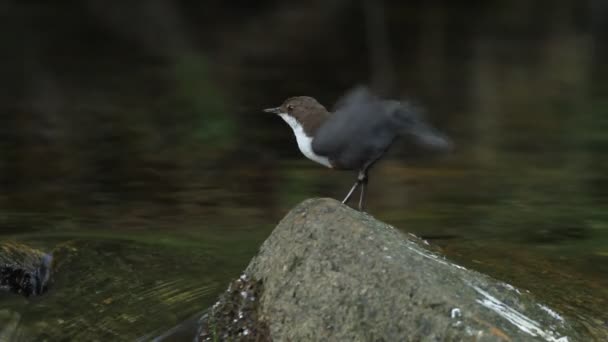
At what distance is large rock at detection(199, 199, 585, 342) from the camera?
10.6ft

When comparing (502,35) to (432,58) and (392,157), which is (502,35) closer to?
(432,58)

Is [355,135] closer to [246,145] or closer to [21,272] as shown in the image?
[21,272]

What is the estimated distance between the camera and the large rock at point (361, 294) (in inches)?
128

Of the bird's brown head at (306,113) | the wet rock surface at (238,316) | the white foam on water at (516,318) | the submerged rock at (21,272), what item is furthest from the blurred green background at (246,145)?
the bird's brown head at (306,113)

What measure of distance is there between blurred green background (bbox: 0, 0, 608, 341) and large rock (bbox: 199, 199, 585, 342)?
641mm

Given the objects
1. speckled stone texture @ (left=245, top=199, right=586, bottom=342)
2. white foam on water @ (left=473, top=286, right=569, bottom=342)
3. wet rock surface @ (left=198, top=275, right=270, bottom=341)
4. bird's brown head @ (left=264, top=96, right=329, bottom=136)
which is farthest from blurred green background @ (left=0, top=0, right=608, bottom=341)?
bird's brown head @ (left=264, top=96, right=329, bottom=136)

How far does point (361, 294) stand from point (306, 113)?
1.10 meters

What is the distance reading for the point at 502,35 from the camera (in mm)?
14039

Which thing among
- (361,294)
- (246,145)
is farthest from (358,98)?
(246,145)

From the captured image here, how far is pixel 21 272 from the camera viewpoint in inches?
188

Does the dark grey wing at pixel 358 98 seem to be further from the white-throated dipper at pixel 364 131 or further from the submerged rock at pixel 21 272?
the submerged rock at pixel 21 272

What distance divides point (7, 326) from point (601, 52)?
32.3 ft

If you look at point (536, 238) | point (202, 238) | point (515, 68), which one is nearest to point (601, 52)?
point (515, 68)

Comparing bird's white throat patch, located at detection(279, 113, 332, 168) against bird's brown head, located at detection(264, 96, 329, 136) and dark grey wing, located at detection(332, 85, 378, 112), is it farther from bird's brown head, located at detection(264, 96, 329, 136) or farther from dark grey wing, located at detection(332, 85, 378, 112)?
dark grey wing, located at detection(332, 85, 378, 112)
